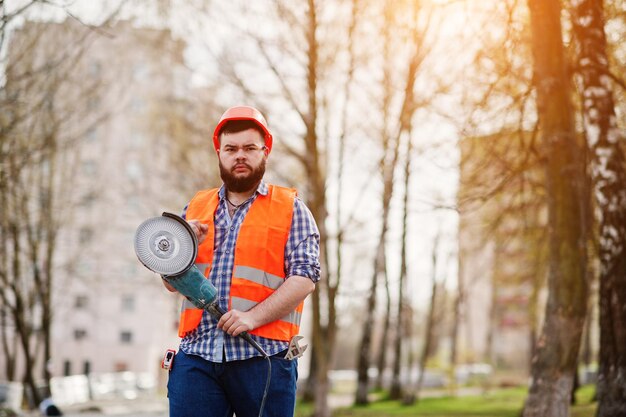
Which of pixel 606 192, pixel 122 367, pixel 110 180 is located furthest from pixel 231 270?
pixel 122 367

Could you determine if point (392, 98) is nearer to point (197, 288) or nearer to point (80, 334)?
point (197, 288)

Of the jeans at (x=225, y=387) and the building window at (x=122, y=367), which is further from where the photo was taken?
the building window at (x=122, y=367)

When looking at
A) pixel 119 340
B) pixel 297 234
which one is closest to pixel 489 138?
pixel 297 234

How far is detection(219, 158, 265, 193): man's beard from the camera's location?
3.60 metres

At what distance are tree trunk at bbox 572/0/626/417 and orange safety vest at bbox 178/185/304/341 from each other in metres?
5.47

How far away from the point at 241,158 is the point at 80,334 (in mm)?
62667

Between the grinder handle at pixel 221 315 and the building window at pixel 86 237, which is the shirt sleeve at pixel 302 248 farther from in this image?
the building window at pixel 86 237

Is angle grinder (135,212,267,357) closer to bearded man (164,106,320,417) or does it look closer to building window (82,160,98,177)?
bearded man (164,106,320,417)

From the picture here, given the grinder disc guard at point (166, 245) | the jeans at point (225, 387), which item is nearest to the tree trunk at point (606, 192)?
the jeans at point (225, 387)

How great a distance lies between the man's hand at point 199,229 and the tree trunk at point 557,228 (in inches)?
220

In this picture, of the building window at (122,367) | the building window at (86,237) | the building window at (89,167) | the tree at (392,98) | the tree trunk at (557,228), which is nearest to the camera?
the tree trunk at (557,228)

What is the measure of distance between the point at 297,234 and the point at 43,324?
26.7 metres

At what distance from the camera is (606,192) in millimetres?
8453

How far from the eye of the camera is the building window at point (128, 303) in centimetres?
6494
